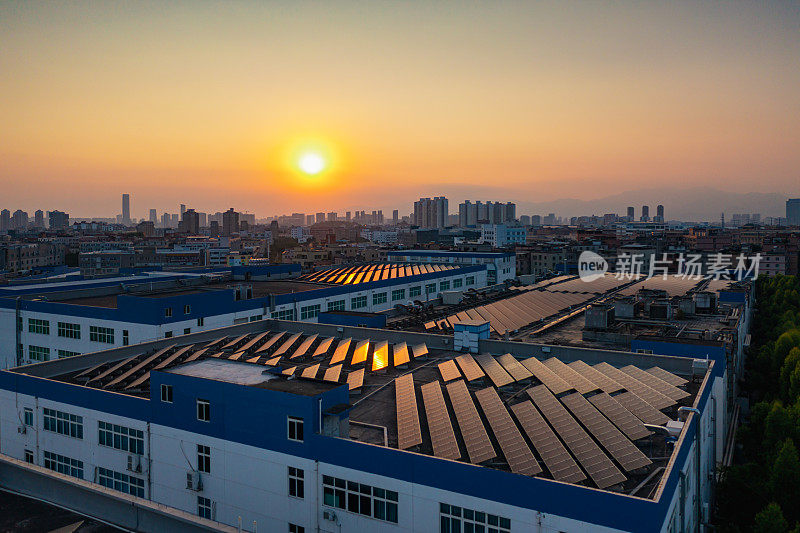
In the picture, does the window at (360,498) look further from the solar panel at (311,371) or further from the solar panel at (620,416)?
the solar panel at (620,416)

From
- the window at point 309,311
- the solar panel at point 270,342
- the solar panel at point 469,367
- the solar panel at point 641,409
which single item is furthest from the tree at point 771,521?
the window at point 309,311

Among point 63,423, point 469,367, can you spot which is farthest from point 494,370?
point 63,423

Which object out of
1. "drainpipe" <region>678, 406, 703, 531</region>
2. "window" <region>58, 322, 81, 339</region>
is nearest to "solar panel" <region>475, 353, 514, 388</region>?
"drainpipe" <region>678, 406, 703, 531</region>

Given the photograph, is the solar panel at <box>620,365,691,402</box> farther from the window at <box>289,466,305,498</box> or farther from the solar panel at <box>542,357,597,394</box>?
the window at <box>289,466,305,498</box>

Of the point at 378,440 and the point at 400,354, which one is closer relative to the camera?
the point at 378,440

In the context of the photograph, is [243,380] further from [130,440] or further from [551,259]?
[551,259]

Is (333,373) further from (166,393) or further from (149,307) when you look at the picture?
(149,307)

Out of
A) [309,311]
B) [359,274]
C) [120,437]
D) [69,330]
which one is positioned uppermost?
[359,274]
